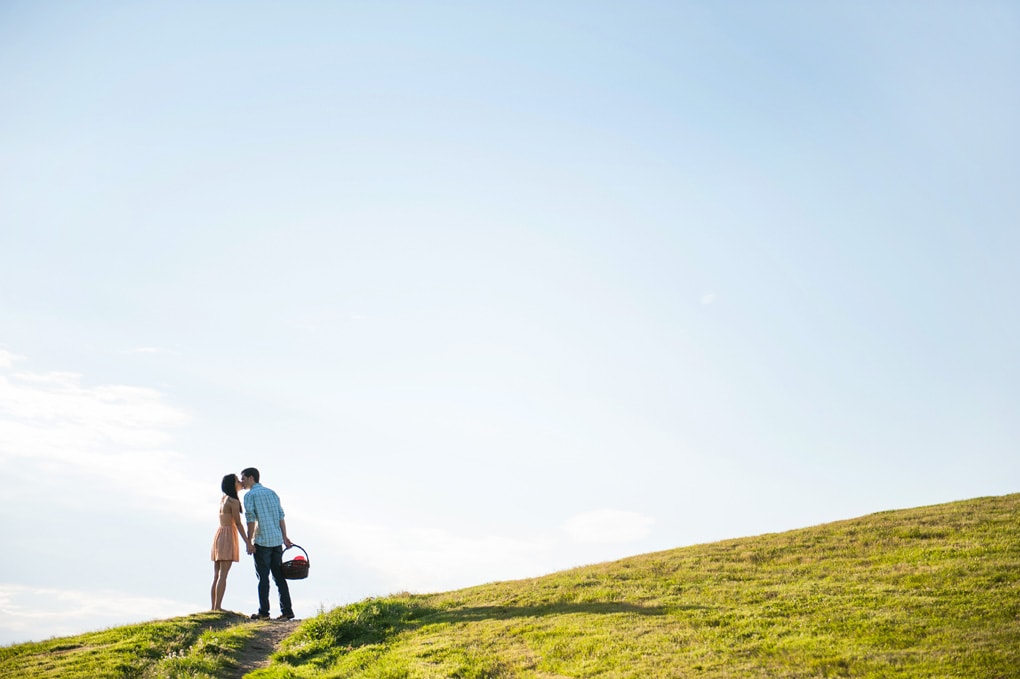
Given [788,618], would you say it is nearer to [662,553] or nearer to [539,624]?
[539,624]

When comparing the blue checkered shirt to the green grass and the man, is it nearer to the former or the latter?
the man

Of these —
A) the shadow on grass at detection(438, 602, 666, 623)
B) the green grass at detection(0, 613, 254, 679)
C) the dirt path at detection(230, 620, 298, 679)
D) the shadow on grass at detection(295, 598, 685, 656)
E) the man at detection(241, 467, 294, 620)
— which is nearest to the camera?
the green grass at detection(0, 613, 254, 679)

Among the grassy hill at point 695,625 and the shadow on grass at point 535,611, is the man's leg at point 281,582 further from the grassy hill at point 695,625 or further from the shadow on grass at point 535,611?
the shadow on grass at point 535,611

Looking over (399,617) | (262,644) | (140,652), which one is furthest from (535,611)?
(140,652)

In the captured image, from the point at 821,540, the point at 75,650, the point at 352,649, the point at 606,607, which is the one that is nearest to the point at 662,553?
the point at 821,540

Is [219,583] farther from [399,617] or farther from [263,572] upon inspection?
[399,617]

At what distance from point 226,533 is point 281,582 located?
6.64ft

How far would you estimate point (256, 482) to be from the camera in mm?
20469

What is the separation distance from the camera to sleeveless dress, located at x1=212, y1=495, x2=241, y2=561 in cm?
2059

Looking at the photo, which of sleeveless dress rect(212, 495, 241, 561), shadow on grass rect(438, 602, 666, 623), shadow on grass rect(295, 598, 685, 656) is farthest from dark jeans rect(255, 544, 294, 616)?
shadow on grass rect(438, 602, 666, 623)

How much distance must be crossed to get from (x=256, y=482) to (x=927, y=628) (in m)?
15.7

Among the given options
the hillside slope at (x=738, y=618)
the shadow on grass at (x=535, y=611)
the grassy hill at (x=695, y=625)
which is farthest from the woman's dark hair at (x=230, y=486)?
the shadow on grass at (x=535, y=611)

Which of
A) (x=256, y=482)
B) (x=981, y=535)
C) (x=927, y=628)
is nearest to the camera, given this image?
(x=927, y=628)

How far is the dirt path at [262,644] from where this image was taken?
15420 mm
